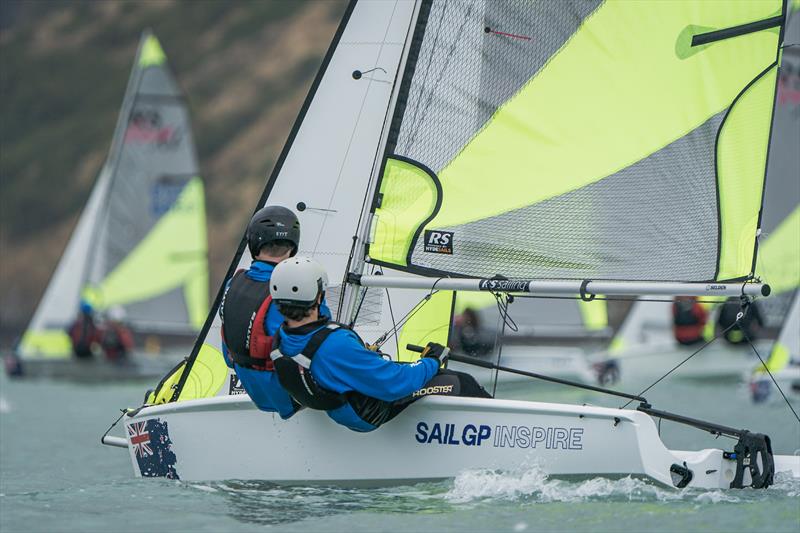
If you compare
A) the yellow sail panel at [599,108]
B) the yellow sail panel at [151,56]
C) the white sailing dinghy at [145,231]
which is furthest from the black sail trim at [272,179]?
the yellow sail panel at [151,56]

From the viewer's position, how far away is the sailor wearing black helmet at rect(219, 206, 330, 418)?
545cm

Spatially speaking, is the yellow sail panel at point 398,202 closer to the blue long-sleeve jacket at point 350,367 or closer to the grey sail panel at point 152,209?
the blue long-sleeve jacket at point 350,367

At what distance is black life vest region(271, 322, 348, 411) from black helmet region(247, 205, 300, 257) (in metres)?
0.49

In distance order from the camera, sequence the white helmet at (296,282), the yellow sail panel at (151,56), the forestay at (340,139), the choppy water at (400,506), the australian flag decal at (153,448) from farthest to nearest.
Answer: the yellow sail panel at (151,56), the forestay at (340,139), the australian flag decal at (153,448), the white helmet at (296,282), the choppy water at (400,506)

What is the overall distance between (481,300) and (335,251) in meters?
8.41

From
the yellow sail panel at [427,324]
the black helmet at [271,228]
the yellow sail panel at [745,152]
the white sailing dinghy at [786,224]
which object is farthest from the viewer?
the white sailing dinghy at [786,224]

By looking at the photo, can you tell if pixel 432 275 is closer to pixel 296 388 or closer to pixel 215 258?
pixel 296 388

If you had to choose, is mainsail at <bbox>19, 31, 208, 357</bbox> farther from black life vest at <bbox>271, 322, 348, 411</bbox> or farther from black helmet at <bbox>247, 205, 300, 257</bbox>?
black life vest at <bbox>271, 322, 348, 411</bbox>

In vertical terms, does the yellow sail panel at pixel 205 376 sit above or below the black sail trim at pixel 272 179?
below

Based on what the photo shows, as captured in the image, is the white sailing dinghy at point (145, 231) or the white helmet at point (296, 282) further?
the white sailing dinghy at point (145, 231)

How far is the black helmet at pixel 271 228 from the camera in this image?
5613 mm

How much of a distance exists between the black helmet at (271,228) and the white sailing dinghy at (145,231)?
12396mm

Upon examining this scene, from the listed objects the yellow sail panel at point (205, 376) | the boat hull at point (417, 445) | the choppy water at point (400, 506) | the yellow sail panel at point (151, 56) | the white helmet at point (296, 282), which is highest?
the yellow sail panel at point (151, 56)

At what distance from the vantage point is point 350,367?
5230 millimetres
